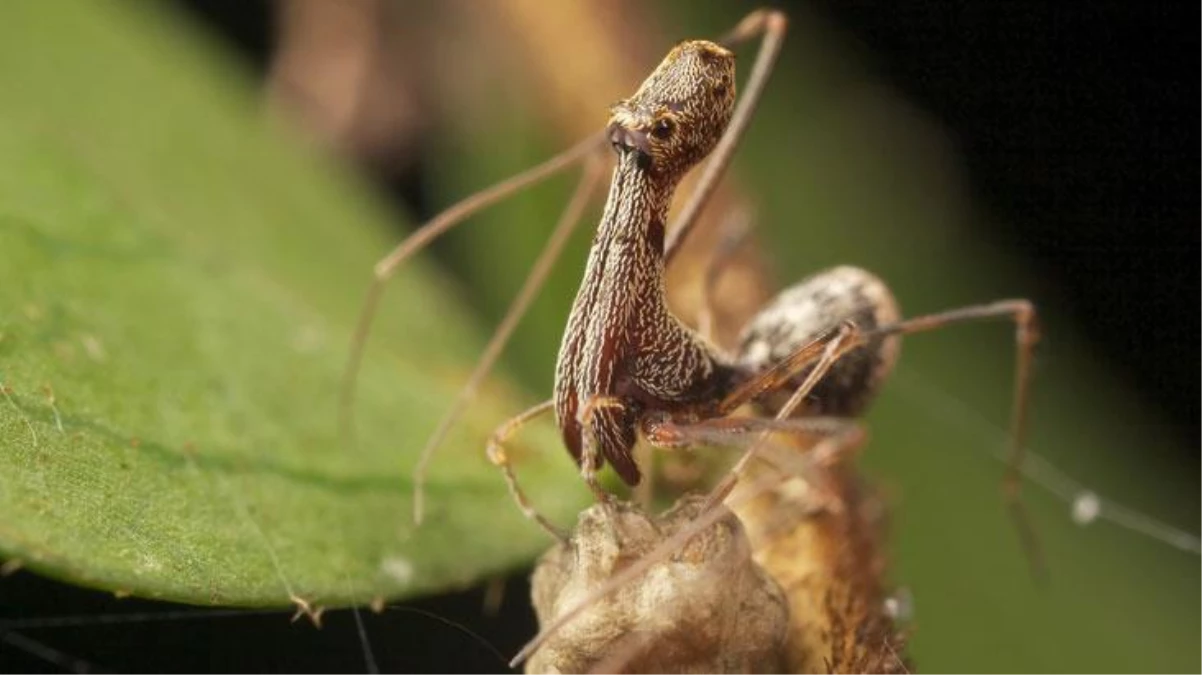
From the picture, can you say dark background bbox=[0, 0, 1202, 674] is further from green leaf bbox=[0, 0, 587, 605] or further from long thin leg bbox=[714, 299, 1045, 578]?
long thin leg bbox=[714, 299, 1045, 578]

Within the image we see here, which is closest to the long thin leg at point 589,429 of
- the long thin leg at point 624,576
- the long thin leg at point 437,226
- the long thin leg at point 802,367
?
the long thin leg at point 802,367

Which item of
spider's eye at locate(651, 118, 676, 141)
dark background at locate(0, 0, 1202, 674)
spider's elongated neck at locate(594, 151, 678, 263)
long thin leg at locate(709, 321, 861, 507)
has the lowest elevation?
long thin leg at locate(709, 321, 861, 507)

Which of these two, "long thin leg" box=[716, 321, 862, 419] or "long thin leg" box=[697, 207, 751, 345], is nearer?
"long thin leg" box=[716, 321, 862, 419]

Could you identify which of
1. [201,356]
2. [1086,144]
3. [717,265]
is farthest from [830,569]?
[1086,144]

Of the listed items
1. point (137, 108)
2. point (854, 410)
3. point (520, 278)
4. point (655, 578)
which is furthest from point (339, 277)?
point (655, 578)

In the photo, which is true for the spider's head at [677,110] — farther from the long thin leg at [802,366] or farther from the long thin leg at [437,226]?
the long thin leg at [802,366]

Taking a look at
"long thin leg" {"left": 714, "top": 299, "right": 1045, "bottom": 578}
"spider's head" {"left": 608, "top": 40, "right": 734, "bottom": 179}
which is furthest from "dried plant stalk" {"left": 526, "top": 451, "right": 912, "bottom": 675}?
"spider's head" {"left": 608, "top": 40, "right": 734, "bottom": 179}

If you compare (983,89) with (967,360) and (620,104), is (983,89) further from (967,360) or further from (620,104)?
(620,104)
